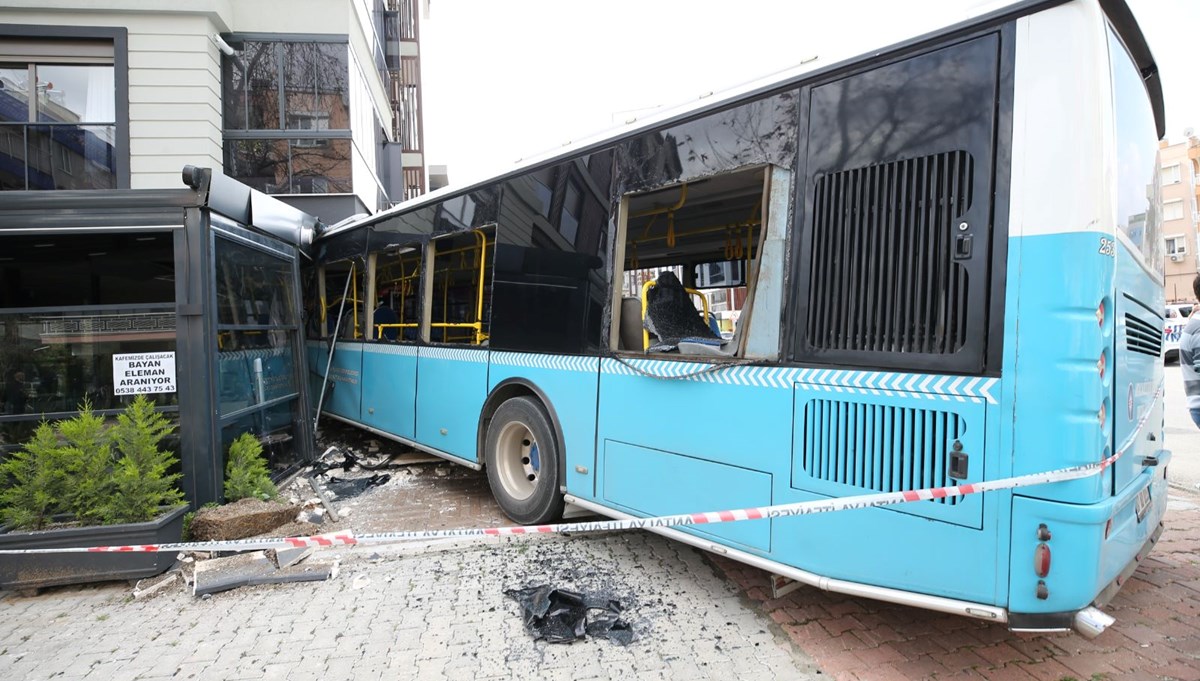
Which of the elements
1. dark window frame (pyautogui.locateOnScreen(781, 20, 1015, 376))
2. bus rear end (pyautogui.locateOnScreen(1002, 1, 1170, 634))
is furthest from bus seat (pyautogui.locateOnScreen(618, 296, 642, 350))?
bus rear end (pyautogui.locateOnScreen(1002, 1, 1170, 634))

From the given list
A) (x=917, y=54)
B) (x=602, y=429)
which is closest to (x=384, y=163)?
(x=602, y=429)

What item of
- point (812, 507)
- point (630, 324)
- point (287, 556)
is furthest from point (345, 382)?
point (812, 507)

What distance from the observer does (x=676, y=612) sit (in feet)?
11.9

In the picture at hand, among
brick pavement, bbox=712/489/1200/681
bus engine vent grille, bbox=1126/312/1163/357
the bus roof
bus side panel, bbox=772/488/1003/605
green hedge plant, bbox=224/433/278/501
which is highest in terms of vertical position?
the bus roof

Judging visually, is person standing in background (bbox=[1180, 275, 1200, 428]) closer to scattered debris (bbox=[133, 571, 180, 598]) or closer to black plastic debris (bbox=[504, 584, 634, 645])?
black plastic debris (bbox=[504, 584, 634, 645])

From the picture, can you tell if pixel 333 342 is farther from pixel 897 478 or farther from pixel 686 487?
pixel 897 478

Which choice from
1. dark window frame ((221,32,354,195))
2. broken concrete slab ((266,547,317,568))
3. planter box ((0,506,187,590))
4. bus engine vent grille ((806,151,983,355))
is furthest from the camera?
dark window frame ((221,32,354,195))

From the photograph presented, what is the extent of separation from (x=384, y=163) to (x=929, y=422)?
59.6ft

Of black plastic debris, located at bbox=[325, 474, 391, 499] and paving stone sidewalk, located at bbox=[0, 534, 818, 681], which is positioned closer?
paving stone sidewalk, located at bbox=[0, 534, 818, 681]

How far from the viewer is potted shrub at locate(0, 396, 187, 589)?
401cm

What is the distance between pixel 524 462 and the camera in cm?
540

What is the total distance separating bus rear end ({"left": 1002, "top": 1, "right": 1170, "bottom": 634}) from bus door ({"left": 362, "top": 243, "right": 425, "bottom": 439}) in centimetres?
538

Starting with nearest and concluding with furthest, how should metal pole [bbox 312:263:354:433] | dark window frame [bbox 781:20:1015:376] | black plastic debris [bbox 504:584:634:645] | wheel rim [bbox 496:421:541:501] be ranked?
dark window frame [bbox 781:20:1015:376] < black plastic debris [bbox 504:584:634:645] < wheel rim [bbox 496:421:541:501] < metal pole [bbox 312:263:354:433]

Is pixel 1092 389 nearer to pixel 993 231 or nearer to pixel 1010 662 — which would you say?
pixel 993 231
